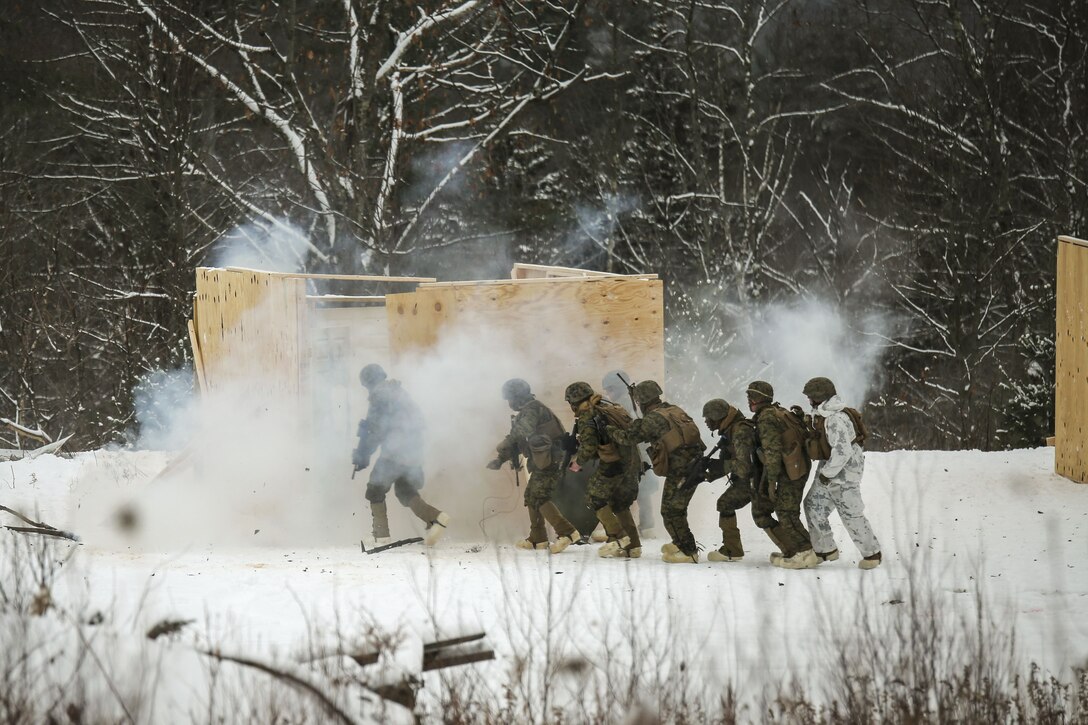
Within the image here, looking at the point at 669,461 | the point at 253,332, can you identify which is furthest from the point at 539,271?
the point at 669,461

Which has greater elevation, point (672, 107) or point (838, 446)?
point (672, 107)

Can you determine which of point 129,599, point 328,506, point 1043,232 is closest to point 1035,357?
point 1043,232

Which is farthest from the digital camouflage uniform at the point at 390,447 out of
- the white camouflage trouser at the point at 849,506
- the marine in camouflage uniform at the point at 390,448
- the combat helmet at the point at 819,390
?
the combat helmet at the point at 819,390

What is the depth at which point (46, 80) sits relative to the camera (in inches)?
936

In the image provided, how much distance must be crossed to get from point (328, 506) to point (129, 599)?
4124mm

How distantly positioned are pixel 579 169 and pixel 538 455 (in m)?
16.7

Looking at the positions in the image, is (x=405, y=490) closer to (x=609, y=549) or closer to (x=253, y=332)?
(x=609, y=549)

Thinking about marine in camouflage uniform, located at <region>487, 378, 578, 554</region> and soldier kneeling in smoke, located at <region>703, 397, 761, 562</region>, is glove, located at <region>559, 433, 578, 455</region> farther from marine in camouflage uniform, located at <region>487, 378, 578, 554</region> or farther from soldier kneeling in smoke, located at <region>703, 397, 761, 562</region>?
soldier kneeling in smoke, located at <region>703, 397, 761, 562</region>

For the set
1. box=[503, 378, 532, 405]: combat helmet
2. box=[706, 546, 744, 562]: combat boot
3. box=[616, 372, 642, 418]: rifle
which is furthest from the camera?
box=[616, 372, 642, 418]: rifle

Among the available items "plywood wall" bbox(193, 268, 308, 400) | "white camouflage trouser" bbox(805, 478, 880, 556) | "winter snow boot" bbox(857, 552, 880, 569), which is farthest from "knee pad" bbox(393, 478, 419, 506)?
"winter snow boot" bbox(857, 552, 880, 569)

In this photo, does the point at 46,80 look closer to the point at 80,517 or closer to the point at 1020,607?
the point at 80,517

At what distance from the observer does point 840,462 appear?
845cm

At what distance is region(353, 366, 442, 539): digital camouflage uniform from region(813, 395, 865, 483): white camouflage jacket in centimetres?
336

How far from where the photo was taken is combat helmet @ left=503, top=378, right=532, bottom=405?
957 cm
